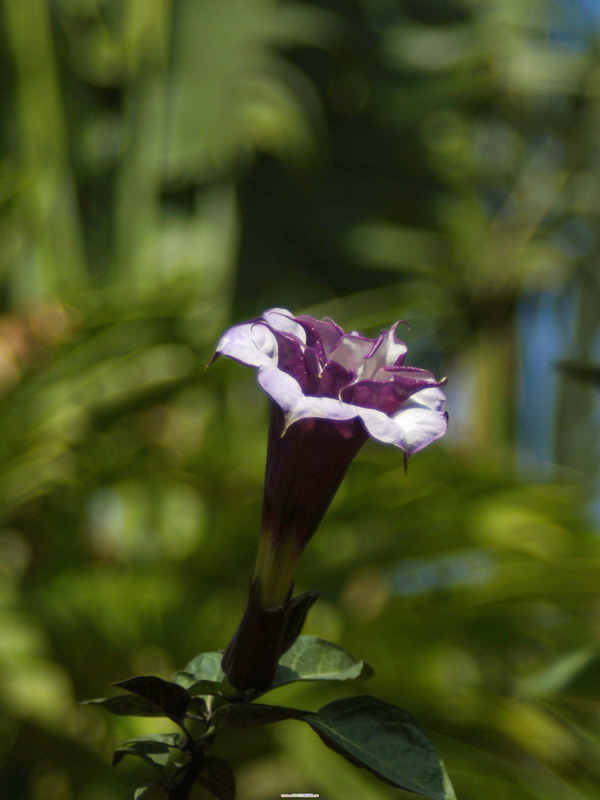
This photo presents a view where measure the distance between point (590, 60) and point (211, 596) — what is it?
128 cm

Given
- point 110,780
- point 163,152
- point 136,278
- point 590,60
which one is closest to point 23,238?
point 136,278

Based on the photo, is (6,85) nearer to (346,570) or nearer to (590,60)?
(346,570)

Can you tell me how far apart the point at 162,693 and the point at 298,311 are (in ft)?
4.06

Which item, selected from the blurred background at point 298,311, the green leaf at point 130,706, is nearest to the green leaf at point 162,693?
the green leaf at point 130,706

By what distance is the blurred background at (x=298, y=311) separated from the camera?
0.73m

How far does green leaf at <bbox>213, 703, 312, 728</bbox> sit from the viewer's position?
7.4 inches

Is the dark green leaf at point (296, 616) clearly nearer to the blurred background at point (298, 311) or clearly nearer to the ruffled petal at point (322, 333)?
the ruffled petal at point (322, 333)

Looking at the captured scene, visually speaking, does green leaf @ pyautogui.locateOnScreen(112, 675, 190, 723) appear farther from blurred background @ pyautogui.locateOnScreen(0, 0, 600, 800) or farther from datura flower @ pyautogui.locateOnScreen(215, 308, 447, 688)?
blurred background @ pyautogui.locateOnScreen(0, 0, 600, 800)

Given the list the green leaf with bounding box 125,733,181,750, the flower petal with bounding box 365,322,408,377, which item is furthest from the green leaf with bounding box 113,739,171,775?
the flower petal with bounding box 365,322,408,377

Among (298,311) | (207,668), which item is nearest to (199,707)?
(207,668)

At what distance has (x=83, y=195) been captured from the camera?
1.40 meters

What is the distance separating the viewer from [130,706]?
0.20 m

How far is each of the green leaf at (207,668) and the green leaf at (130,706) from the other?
0.02 meters

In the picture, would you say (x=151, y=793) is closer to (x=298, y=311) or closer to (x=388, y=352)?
(x=388, y=352)
